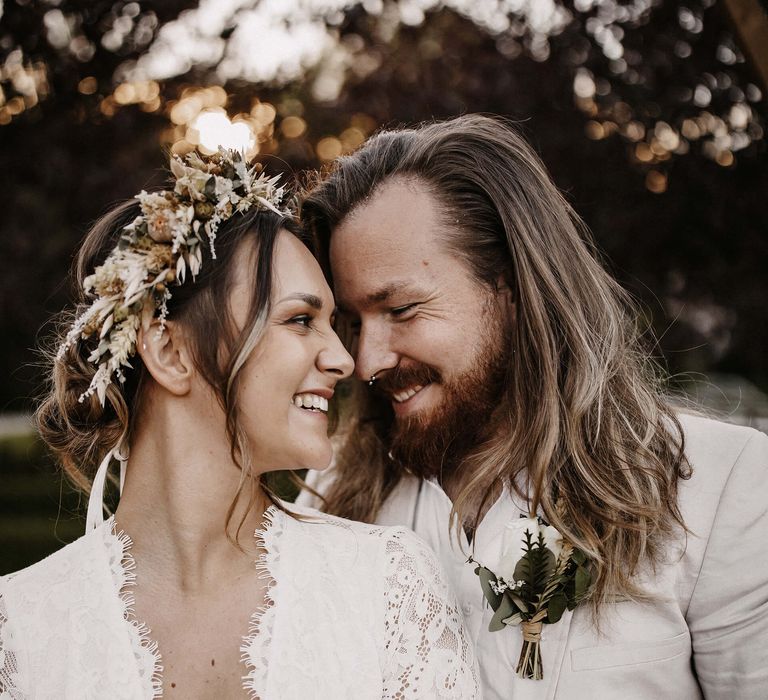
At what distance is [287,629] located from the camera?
238cm

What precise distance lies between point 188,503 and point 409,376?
917 millimetres

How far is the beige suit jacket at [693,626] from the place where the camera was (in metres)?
2.49

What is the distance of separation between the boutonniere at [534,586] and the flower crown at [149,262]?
1289 millimetres

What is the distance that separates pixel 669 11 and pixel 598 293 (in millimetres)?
1972

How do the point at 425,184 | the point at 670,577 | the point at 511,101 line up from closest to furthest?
the point at 670,577
the point at 425,184
the point at 511,101

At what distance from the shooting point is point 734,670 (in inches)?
98.0

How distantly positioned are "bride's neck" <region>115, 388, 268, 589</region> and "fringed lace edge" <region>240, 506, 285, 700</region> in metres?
0.05

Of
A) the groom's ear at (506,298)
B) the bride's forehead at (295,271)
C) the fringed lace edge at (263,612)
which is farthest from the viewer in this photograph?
the groom's ear at (506,298)

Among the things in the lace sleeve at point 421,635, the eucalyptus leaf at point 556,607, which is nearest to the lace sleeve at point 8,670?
the lace sleeve at point 421,635

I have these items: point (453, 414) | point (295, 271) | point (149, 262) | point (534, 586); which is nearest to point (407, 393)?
point (453, 414)

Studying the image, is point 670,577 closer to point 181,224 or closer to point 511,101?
point 181,224

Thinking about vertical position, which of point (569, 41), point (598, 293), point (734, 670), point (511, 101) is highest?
point (569, 41)

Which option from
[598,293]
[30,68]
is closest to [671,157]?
[598,293]

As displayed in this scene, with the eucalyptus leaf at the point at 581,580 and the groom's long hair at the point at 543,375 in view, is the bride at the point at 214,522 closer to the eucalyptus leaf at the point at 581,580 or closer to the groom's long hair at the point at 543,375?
the eucalyptus leaf at the point at 581,580
